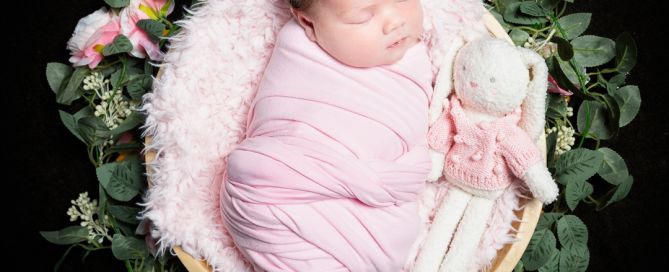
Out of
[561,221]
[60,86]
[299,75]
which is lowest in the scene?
[561,221]

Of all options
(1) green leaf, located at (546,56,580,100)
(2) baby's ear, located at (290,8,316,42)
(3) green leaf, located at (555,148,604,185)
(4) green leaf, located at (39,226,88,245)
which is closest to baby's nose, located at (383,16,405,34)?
(2) baby's ear, located at (290,8,316,42)

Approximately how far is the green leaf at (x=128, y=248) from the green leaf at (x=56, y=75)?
0.37 metres

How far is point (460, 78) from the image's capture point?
105 centimetres

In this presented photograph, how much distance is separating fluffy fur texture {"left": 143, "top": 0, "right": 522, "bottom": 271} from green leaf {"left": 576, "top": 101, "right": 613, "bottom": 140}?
0.80 feet

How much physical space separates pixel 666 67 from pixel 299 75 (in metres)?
0.97

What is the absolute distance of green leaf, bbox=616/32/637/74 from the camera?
3.81ft

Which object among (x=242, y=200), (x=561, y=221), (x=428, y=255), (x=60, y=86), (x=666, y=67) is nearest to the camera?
(x=242, y=200)

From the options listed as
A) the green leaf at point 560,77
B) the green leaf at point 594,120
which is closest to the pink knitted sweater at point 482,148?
the green leaf at point 560,77

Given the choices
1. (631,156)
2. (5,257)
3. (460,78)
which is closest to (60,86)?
(5,257)

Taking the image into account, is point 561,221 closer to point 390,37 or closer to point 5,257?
point 390,37

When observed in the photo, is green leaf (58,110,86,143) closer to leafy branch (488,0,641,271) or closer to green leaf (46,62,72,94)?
green leaf (46,62,72,94)

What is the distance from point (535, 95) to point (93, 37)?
886mm

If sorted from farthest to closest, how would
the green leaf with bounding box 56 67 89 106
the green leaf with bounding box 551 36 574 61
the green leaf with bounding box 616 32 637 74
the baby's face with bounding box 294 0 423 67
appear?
1. the green leaf with bounding box 56 67 89 106
2. the green leaf with bounding box 616 32 637 74
3. the green leaf with bounding box 551 36 574 61
4. the baby's face with bounding box 294 0 423 67

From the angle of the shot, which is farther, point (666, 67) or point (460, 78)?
point (666, 67)
